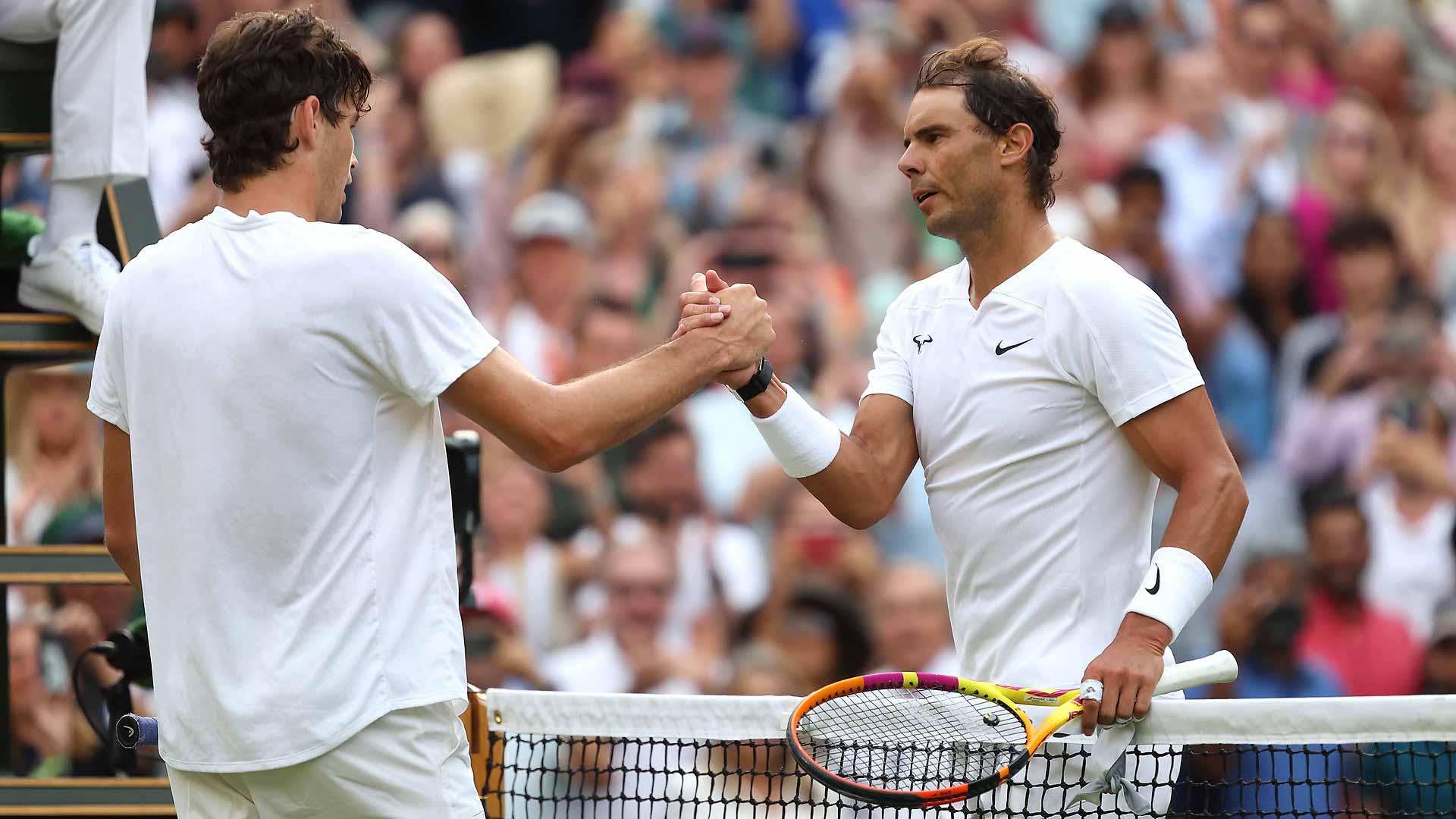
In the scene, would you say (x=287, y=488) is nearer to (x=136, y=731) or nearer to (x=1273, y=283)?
(x=136, y=731)

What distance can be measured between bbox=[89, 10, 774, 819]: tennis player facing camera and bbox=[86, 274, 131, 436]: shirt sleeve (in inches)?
1.2

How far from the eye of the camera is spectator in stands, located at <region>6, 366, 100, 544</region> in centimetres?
678

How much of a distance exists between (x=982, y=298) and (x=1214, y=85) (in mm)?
5241

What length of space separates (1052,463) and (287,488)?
1.51 m

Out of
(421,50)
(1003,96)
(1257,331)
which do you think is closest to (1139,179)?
(1257,331)

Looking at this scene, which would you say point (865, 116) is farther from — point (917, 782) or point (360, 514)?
point (360, 514)

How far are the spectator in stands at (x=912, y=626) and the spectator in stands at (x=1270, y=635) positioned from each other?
3.80 feet

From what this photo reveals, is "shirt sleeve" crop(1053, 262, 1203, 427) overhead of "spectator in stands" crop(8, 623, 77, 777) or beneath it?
overhead

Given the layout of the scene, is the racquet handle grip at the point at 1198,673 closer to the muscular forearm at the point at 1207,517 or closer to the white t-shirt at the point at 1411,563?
the muscular forearm at the point at 1207,517

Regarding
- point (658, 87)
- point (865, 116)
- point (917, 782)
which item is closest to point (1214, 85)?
point (865, 116)

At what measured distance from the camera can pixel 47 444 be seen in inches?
274

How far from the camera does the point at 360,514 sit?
2.68 meters

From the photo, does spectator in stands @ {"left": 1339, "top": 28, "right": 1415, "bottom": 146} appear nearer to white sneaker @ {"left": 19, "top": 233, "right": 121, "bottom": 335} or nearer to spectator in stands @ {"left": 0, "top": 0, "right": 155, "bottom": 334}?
spectator in stands @ {"left": 0, "top": 0, "right": 155, "bottom": 334}


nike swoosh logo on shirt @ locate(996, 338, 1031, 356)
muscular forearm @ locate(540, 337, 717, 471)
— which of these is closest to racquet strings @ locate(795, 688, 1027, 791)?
muscular forearm @ locate(540, 337, 717, 471)
